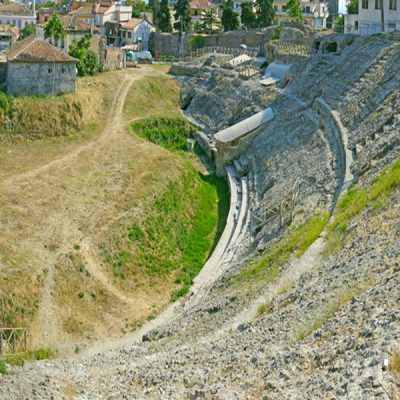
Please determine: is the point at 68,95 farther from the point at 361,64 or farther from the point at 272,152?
the point at 361,64

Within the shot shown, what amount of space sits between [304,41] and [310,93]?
16122 millimetres

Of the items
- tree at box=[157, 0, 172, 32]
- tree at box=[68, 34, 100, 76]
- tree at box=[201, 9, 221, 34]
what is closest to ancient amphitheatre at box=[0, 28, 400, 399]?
tree at box=[68, 34, 100, 76]

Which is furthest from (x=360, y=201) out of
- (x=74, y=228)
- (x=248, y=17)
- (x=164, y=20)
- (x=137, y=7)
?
(x=137, y=7)

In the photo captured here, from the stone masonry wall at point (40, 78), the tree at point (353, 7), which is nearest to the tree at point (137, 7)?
the tree at point (353, 7)

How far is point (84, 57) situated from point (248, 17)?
28.6 metres

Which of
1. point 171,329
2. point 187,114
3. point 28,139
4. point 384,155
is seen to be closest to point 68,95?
point 28,139

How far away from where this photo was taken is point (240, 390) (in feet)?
48.9

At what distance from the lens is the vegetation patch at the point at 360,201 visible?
2447 centimetres

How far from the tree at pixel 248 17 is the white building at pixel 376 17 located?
72.2 feet

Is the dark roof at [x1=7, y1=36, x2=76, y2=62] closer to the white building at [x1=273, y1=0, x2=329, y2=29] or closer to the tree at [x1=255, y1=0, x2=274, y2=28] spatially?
the tree at [x1=255, y1=0, x2=274, y2=28]

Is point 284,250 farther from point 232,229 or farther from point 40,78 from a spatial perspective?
point 40,78

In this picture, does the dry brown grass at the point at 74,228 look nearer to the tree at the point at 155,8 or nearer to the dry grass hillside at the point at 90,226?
the dry grass hillside at the point at 90,226

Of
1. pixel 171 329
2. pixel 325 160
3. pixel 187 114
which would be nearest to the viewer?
pixel 171 329

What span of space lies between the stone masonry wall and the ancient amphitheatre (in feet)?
11.6
